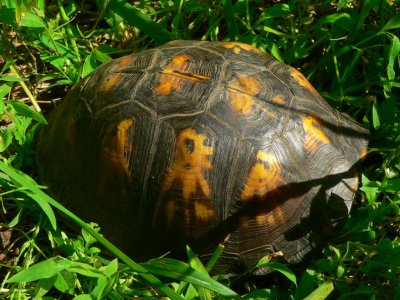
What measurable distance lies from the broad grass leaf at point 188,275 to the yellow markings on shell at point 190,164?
0.24 metres

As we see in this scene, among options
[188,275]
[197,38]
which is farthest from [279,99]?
[197,38]

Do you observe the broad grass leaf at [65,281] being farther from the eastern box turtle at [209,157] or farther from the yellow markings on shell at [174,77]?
the yellow markings on shell at [174,77]

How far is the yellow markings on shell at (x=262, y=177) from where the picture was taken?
179 cm

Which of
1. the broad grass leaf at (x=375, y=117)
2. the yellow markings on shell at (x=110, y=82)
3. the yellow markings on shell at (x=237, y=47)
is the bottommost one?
the broad grass leaf at (x=375, y=117)

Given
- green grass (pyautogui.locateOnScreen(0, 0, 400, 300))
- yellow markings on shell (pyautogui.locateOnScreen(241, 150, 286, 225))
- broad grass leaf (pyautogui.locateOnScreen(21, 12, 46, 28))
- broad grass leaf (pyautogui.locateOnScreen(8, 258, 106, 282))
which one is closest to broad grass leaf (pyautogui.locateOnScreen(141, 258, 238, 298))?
green grass (pyautogui.locateOnScreen(0, 0, 400, 300))

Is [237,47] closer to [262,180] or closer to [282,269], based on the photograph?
[262,180]

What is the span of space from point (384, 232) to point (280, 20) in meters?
1.01

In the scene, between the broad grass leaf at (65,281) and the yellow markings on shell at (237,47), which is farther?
the yellow markings on shell at (237,47)

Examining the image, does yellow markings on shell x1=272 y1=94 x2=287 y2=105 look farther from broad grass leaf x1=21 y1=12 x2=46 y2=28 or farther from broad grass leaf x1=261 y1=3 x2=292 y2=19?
broad grass leaf x1=21 y1=12 x2=46 y2=28

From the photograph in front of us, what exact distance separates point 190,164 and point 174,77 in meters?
0.29

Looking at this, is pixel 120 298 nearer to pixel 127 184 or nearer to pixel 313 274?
pixel 127 184

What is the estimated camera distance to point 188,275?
64.1 inches

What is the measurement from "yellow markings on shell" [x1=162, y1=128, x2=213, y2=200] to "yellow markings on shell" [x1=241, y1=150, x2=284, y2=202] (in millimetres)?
126

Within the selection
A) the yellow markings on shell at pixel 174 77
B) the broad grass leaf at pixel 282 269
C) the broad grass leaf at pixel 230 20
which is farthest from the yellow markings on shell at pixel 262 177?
the broad grass leaf at pixel 230 20
